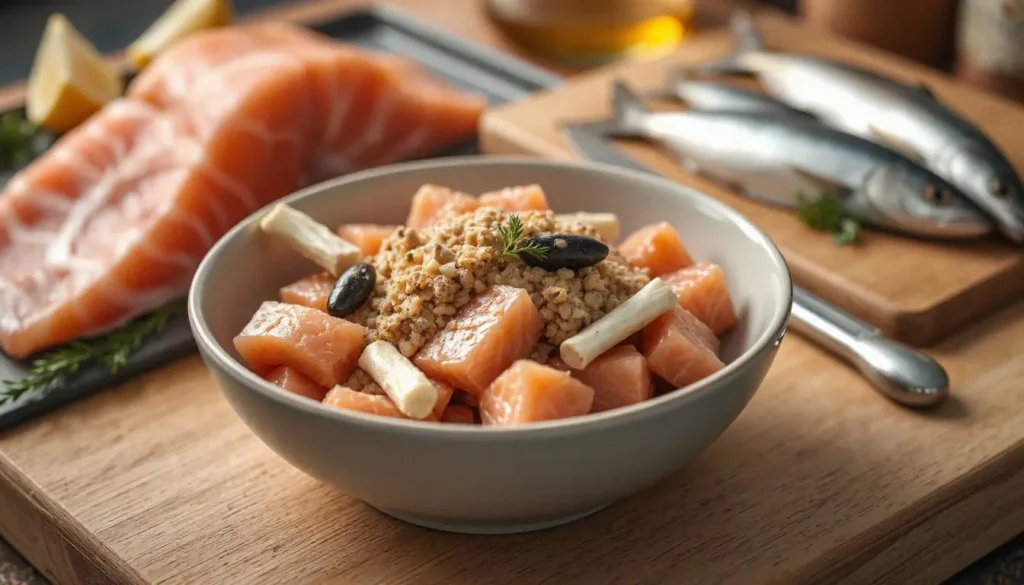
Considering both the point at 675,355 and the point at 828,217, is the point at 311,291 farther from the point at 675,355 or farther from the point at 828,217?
the point at 828,217

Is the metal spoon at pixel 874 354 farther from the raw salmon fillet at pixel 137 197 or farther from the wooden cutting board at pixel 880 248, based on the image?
→ the raw salmon fillet at pixel 137 197

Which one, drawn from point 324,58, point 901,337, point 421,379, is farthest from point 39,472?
point 901,337

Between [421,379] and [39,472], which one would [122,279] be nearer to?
[39,472]

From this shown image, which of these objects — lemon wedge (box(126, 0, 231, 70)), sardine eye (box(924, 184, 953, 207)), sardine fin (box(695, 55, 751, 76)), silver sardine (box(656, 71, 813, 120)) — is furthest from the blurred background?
sardine eye (box(924, 184, 953, 207))

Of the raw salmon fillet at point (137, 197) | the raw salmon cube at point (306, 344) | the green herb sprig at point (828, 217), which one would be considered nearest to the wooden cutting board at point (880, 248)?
the green herb sprig at point (828, 217)

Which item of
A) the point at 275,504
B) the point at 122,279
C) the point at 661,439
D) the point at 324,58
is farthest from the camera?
the point at 324,58

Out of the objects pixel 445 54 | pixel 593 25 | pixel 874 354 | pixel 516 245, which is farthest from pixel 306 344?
pixel 445 54
